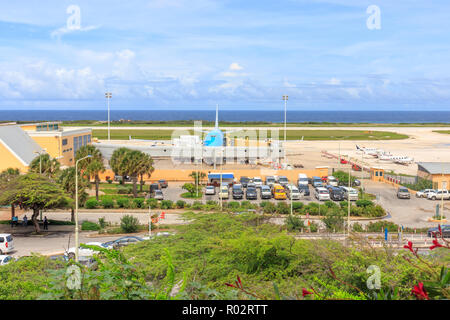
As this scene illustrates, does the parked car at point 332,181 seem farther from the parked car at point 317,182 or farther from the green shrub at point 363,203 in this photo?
the green shrub at point 363,203

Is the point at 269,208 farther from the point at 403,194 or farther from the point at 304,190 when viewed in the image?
the point at 403,194

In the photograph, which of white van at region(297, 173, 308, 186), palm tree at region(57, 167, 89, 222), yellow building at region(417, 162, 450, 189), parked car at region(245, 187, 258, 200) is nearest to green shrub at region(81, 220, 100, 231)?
palm tree at region(57, 167, 89, 222)

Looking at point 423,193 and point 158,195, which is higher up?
point 423,193

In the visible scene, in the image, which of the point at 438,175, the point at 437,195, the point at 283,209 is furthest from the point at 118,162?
the point at 438,175

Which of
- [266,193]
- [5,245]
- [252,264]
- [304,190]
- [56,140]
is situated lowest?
[5,245]

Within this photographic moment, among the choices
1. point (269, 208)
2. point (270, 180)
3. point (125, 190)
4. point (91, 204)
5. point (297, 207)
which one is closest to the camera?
point (269, 208)

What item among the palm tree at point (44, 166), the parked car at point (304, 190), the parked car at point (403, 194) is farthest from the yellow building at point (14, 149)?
the parked car at point (403, 194)

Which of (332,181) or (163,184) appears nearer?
(163,184)
